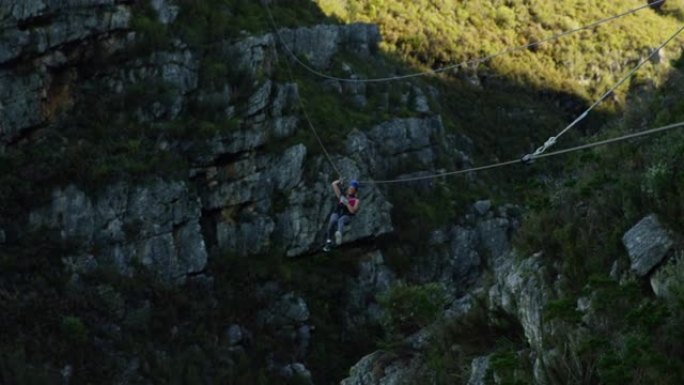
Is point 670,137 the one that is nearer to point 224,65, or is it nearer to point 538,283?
point 538,283

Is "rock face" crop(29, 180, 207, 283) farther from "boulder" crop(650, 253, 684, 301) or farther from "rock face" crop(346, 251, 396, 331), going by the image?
"boulder" crop(650, 253, 684, 301)

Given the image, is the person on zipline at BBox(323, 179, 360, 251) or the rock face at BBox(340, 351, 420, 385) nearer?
the rock face at BBox(340, 351, 420, 385)

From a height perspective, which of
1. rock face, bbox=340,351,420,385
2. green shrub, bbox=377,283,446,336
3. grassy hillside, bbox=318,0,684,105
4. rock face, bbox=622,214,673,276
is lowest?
rock face, bbox=340,351,420,385

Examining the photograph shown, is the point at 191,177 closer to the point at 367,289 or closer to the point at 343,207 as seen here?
the point at 367,289

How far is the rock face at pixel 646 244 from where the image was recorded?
449 inches

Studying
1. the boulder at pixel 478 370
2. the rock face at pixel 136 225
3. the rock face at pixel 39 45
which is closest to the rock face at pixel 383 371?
A: the boulder at pixel 478 370

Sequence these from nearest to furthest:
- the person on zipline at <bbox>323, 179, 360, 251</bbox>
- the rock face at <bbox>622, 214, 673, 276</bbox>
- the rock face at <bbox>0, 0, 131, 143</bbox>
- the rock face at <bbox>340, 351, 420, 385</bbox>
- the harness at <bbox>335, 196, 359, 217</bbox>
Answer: the rock face at <bbox>622, 214, 673, 276</bbox>
the rock face at <bbox>340, 351, 420, 385</bbox>
the person on zipline at <bbox>323, 179, 360, 251</bbox>
the harness at <bbox>335, 196, 359, 217</bbox>
the rock face at <bbox>0, 0, 131, 143</bbox>

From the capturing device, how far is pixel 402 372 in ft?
54.4

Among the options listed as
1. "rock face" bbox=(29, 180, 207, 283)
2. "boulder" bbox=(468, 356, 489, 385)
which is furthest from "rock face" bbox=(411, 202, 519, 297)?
"boulder" bbox=(468, 356, 489, 385)

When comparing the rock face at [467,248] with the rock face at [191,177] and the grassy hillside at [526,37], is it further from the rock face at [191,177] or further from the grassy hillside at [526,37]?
the grassy hillside at [526,37]

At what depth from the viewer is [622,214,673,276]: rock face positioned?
1141 centimetres

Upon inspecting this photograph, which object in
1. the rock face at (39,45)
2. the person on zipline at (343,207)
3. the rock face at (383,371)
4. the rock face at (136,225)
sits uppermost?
the rock face at (39,45)

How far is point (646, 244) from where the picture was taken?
1170 centimetres

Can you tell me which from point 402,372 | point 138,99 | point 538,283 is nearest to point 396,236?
point 138,99
